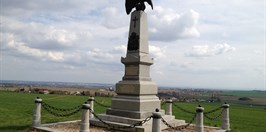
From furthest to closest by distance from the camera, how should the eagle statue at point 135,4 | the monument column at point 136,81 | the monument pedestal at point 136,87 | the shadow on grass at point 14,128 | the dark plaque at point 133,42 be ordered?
the eagle statue at point 135,4, the dark plaque at point 133,42, the monument column at point 136,81, the monument pedestal at point 136,87, the shadow on grass at point 14,128

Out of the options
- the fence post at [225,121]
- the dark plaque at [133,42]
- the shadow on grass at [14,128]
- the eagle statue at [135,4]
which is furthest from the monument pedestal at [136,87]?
the shadow on grass at [14,128]

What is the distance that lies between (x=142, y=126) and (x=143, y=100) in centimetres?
163

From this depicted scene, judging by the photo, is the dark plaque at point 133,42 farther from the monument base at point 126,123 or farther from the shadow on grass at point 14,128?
the shadow on grass at point 14,128

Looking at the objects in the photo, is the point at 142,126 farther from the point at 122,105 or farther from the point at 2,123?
the point at 2,123

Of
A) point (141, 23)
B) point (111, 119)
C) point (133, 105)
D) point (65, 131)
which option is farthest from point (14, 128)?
point (141, 23)

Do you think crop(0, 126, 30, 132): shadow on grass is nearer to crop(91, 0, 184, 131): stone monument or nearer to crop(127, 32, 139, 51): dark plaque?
crop(91, 0, 184, 131): stone monument

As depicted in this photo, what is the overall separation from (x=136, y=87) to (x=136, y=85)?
0.09 metres

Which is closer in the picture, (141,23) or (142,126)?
(142,126)

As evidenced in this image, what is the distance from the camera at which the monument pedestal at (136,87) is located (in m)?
12.5

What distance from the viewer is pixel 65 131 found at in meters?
11.1

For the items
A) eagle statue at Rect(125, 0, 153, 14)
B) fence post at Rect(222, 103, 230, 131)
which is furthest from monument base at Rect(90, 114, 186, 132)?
eagle statue at Rect(125, 0, 153, 14)

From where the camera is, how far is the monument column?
12.6 meters

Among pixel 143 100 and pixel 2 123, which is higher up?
pixel 143 100

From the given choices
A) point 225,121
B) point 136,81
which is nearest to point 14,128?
point 136,81
